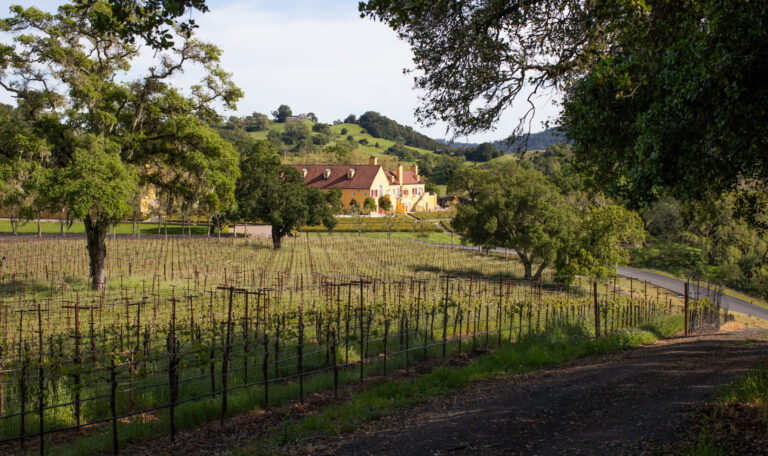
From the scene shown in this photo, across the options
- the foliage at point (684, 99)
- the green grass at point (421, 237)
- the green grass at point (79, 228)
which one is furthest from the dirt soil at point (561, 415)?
the green grass at point (79, 228)

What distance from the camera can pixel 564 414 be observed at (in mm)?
6402

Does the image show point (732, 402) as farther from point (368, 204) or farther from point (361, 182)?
point (361, 182)

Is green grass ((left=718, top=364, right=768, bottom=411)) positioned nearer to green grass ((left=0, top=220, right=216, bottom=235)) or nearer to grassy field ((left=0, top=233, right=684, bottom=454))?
grassy field ((left=0, top=233, right=684, bottom=454))

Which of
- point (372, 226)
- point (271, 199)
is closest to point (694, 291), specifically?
point (271, 199)

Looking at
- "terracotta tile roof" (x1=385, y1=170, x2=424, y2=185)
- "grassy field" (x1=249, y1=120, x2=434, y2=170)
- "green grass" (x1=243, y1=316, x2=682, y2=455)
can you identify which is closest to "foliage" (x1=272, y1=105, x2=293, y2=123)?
"grassy field" (x1=249, y1=120, x2=434, y2=170)

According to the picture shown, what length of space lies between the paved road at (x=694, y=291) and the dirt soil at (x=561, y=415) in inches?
693

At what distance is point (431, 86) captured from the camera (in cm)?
970

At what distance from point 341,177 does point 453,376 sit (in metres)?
A: 69.2

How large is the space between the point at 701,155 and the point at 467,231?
3337 centimetres

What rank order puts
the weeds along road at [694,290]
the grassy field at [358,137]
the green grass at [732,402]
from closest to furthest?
the green grass at [732,402] < the weeds along road at [694,290] < the grassy field at [358,137]

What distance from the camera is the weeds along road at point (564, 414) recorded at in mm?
5371

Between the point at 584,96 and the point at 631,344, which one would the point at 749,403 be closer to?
the point at 584,96

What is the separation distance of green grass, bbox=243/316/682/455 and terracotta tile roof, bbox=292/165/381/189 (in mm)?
62598

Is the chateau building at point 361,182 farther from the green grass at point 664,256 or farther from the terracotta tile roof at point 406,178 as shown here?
the green grass at point 664,256
